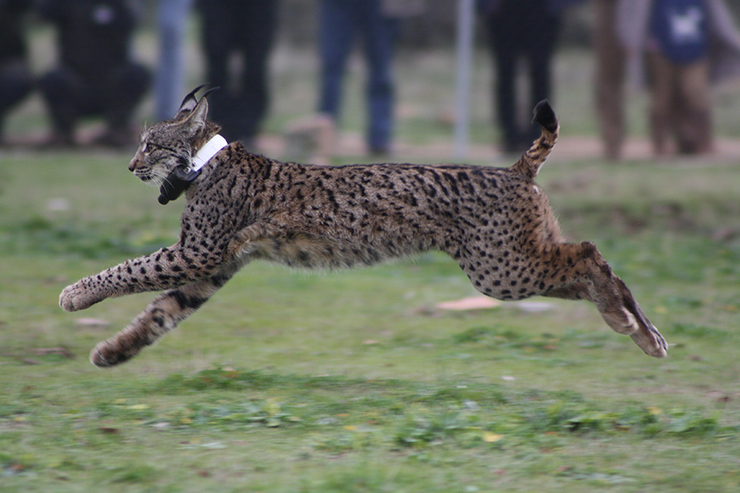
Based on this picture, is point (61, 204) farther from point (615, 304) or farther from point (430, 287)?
point (615, 304)

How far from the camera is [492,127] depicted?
16.1m

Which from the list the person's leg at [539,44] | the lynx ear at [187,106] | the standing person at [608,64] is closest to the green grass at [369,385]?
the lynx ear at [187,106]

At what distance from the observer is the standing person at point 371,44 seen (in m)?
12.6

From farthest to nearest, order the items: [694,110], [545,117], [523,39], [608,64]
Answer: [694,110]
[608,64]
[523,39]
[545,117]

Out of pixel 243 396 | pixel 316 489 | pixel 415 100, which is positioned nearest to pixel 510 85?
pixel 415 100

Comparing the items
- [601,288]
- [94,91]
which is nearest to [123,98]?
[94,91]

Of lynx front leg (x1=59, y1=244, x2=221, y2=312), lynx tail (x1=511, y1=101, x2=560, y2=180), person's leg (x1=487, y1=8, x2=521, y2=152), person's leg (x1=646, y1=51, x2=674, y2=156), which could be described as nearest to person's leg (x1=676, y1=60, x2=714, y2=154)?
person's leg (x1=646, y1=51, x2=674, y2=156)

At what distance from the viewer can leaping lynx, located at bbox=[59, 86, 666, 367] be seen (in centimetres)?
505

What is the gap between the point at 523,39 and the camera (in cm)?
1259

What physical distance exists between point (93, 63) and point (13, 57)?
118 centimetres

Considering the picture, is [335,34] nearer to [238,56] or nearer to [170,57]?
[238,56]

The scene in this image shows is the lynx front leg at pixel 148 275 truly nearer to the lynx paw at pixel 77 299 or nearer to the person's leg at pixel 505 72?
the lynx paw at pixel 77 299

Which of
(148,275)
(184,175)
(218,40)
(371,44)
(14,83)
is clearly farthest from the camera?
(14,83)

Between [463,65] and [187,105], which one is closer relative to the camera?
[187,105]
